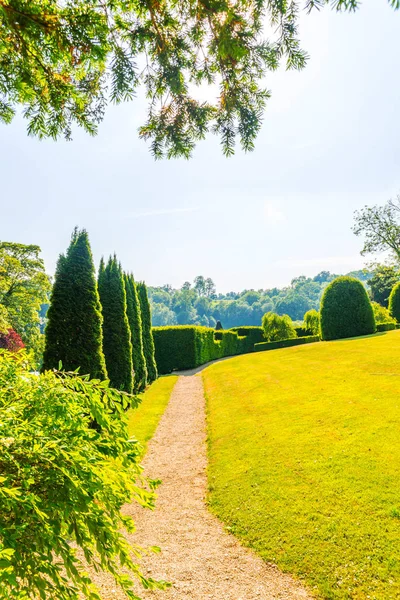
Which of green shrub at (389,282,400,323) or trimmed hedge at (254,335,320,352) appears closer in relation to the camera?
trimmed hedge at (254,335,320,352)

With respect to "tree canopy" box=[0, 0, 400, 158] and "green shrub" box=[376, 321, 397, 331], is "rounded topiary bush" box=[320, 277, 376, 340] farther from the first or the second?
"tree canopy" box=[0, 0, 400, 158]

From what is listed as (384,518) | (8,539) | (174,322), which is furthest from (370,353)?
(174,322)

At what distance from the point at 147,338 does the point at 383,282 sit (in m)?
35.1

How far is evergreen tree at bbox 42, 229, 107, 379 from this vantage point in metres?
9.41

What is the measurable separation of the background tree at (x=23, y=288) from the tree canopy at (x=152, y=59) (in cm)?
2370

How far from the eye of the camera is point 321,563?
3.90 m

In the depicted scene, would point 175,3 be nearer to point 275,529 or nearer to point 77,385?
point 77,385

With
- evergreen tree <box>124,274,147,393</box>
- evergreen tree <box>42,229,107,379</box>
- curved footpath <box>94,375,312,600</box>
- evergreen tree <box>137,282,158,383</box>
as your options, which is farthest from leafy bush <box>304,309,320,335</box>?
curved footpath <box>94,375,312,600</box>

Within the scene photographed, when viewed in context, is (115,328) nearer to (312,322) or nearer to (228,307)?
(312,322)

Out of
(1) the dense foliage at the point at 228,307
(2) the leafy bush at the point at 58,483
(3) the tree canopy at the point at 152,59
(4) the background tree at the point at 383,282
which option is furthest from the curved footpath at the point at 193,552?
(1) the dense foliage at the point at 228,307

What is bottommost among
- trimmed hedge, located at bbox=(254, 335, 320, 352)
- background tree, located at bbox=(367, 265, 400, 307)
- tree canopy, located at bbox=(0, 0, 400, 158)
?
trimmed hedge, located at bbox=(254, 335, 320, 352)

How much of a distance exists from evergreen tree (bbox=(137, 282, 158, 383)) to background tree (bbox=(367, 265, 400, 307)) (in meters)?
29.8

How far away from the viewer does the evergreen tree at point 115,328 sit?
43.5ft

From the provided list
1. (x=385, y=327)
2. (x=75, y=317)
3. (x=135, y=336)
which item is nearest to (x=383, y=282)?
(x=385, y=327)
